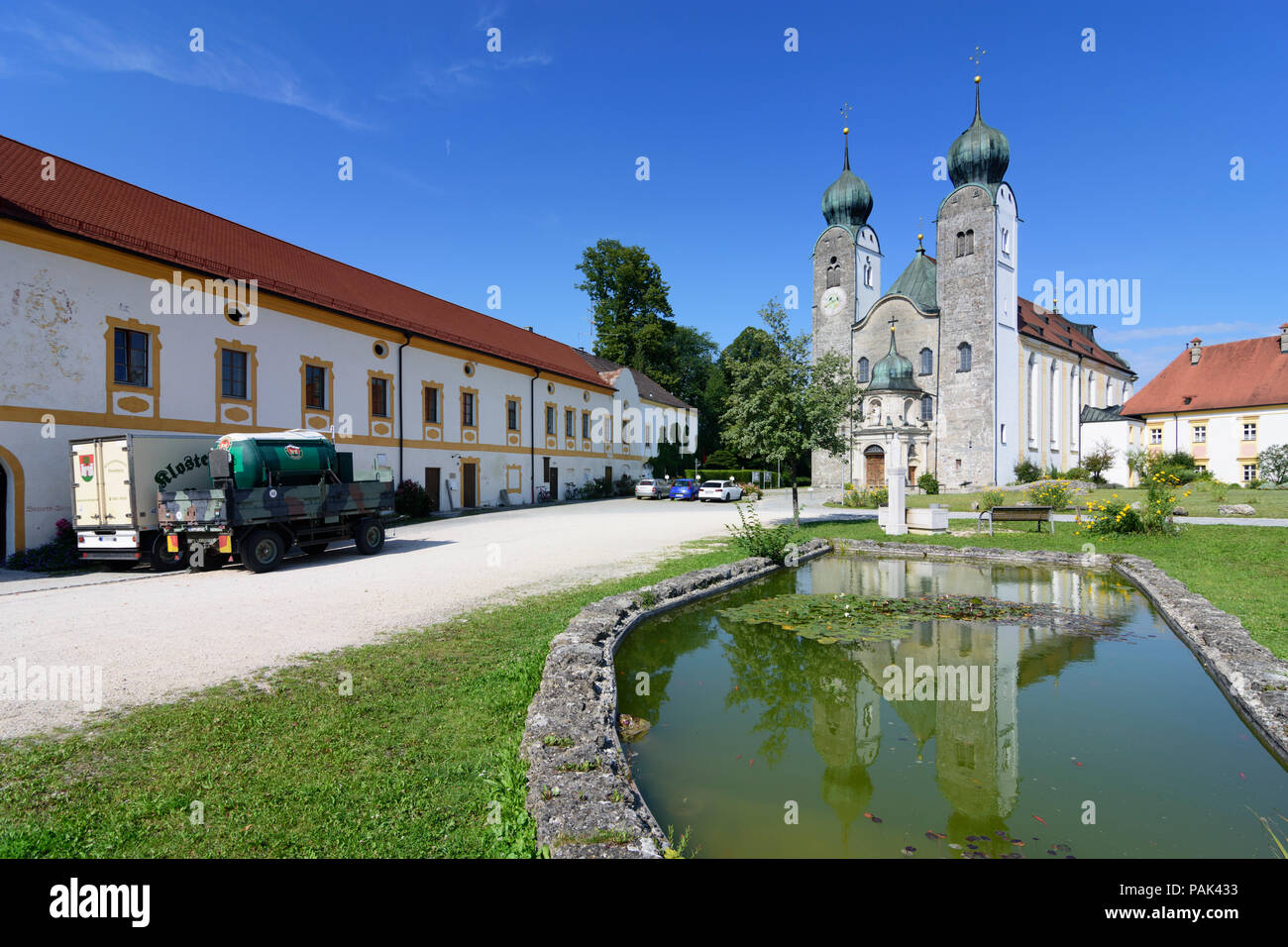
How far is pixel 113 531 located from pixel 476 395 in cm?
1840

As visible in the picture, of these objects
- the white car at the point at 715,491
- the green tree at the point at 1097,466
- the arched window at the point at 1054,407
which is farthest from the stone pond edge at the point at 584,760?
the arched window at the point at 1054,407

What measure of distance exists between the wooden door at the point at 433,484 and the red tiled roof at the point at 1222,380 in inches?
2022

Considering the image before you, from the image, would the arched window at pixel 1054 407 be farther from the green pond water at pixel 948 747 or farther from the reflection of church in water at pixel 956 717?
the green pond water at pixel 948 747

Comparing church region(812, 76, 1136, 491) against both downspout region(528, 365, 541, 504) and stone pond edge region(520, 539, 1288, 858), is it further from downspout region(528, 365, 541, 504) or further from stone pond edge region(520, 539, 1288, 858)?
stone pond edge region(520, 539, 1288, 858)

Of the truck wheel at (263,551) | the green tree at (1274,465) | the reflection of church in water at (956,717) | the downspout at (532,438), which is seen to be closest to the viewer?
the reflection of church in water at (956,717)

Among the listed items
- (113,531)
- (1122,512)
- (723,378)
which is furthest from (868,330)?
(113,531)

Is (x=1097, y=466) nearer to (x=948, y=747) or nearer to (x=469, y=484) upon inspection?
(x=469, y=484)

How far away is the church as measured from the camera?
45688mm

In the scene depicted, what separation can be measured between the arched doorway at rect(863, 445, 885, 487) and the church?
0.26ft

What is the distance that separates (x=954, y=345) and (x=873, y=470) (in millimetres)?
11361

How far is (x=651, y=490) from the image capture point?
39.7 metres

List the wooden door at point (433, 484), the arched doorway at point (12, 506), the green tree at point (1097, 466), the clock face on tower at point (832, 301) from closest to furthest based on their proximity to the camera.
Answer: the arched doorway at point (12, 506)
the wooden door at point (433, 484)
the green tree at point (1097, 466)
the clock face on tower at point (832, 301)

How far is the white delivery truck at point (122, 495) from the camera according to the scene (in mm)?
12273
